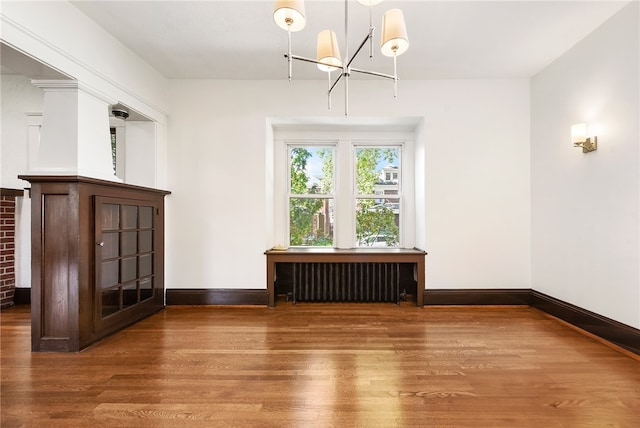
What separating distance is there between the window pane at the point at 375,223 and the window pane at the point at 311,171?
0.58 metres

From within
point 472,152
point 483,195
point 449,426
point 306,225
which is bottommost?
point 449,426

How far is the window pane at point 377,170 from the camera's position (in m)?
4.61

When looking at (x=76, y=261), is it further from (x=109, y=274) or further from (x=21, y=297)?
(x=21, y=297)

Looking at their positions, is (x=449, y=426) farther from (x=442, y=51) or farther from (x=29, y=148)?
(x=29, y=148)

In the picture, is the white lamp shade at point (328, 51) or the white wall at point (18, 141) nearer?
the white lamp shade at point (328, 51)

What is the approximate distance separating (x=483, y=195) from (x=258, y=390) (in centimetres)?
348

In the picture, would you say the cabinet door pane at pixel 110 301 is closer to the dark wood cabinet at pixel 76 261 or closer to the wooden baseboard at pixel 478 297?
the dark wood cabinet at pixel 76 261

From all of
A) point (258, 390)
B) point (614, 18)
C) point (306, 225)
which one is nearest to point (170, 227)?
point (306, 225)

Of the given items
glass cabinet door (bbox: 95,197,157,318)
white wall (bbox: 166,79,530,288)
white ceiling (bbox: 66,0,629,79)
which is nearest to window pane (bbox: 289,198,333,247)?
white wall (bbox: 166,79,530,288)

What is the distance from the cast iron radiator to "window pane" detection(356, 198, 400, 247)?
0.51m

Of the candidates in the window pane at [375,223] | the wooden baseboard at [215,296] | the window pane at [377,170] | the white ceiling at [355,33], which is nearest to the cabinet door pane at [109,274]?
the wooden baseboard at [215,296]

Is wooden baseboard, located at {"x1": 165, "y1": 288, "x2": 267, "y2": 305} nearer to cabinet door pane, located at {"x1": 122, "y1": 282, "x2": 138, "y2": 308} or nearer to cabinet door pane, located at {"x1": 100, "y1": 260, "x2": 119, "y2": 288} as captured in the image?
cabinet door pane, located at {"x1": 122, "y1": 282, "x2": 138, "y2": 308}

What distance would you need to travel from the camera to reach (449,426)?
1.70m

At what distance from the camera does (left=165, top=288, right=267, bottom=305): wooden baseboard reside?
3965mm
